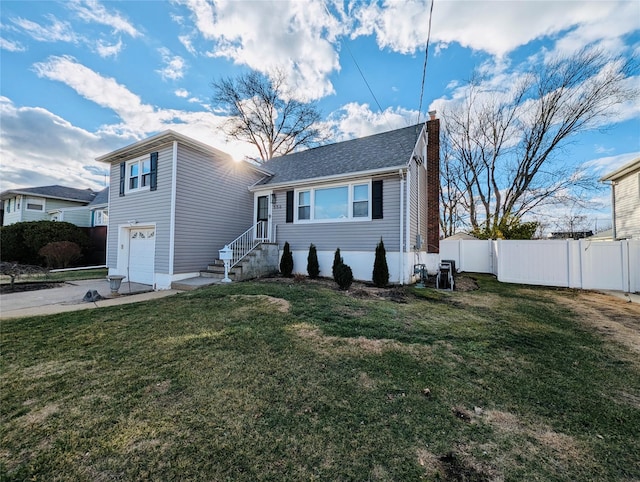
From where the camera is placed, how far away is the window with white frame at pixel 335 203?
9688mm

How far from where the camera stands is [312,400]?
2645 mm

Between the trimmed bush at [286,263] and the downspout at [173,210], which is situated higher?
the downspout at [173,210]

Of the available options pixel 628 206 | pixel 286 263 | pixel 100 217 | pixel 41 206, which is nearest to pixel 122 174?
pixel 286 263

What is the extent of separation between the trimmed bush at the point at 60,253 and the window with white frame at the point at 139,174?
7508mm

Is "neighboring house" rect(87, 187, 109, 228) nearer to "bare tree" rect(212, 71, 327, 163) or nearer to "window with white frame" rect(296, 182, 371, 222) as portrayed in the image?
"bare tree" rect(212, 71, 327, 163)

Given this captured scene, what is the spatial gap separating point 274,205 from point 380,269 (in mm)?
5324

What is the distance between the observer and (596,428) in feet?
7.60

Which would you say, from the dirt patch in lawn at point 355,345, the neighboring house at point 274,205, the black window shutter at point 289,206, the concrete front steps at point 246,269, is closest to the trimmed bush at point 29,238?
the neighboring house at point 274,205

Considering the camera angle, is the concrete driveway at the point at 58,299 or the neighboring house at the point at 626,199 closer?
the concrete driveway at the point at 58,299

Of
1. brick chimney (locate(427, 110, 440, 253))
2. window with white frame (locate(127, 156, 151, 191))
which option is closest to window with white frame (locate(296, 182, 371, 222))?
brick chimney (locate(427, 110, 440, 253))

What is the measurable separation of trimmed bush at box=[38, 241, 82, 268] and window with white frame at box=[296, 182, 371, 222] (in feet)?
43.9

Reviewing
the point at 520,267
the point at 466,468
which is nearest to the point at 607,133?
the point at 520,267

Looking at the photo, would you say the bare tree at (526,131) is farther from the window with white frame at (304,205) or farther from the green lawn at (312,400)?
the green lawn at (312,400)

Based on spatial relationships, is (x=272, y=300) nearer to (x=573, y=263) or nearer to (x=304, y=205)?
(x=304, y=205)
